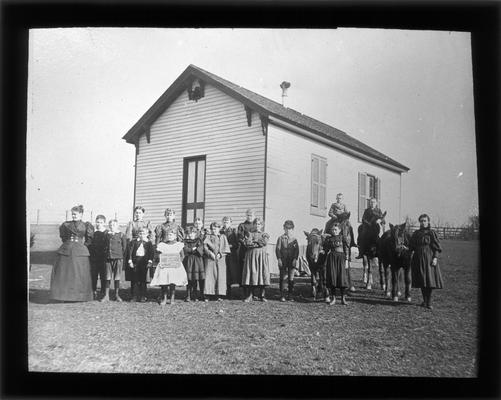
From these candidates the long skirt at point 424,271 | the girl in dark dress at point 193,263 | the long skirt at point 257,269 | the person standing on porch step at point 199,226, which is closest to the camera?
the long skirt at point 424,271

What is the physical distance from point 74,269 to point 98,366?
1.16 meters

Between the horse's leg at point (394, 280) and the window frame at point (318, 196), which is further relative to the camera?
the window frame at point (318, 196)

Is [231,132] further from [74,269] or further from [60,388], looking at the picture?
[60,388]

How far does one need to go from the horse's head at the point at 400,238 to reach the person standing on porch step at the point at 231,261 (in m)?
1.81

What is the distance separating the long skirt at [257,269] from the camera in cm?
552

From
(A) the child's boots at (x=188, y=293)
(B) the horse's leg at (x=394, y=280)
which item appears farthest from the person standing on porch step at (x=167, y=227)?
(B) the horse's leg at (x=394, y=280)

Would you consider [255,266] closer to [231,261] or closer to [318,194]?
[231,261]

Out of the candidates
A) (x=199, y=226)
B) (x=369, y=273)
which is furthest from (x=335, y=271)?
(x=199, y=226)

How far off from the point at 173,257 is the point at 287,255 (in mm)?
1389

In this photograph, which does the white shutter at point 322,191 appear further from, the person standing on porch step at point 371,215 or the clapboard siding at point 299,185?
the person standing on porch step at point 371,215

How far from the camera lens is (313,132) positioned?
5.49 meters

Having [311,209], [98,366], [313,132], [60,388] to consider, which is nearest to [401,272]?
[311,209]
